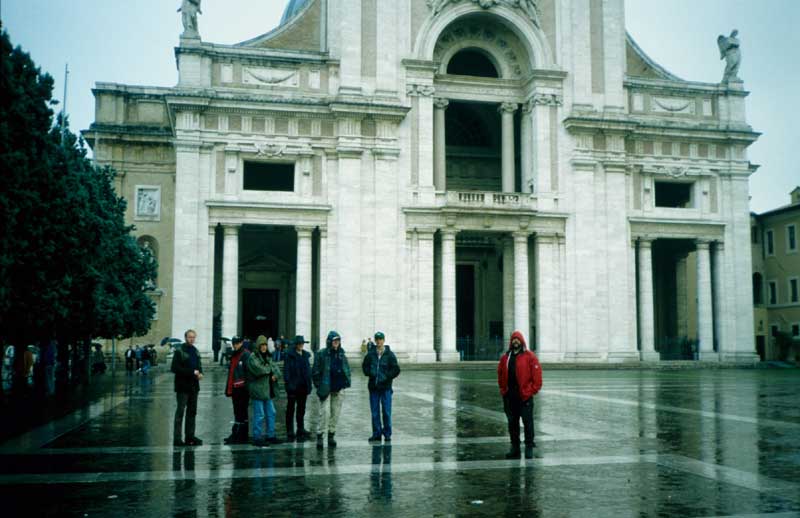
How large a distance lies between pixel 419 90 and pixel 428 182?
483 centimetres

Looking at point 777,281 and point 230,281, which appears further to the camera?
point 777,281

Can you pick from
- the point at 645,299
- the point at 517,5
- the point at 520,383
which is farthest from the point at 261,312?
the point at 520,383

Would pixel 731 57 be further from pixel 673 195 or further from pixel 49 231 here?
pixel 49 231

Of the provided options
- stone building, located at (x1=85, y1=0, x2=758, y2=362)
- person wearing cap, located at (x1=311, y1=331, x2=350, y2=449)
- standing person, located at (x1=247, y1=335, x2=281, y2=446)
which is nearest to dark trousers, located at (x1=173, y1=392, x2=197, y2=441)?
standing person, located at (x1=247, y1=335, x2=281, y2=446)

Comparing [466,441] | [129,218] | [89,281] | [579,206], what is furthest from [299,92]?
[466,441]

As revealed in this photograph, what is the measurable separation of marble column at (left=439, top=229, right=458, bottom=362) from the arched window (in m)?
12.7

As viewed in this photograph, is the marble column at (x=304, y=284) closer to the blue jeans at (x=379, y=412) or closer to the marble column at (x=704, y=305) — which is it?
the marble column at (x=704, y=305)

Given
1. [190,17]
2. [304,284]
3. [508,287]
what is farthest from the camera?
[508,287]

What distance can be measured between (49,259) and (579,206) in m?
30.3

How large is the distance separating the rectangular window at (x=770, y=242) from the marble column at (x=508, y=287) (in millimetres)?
24433

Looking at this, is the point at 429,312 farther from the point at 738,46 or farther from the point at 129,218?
the point at 738,46

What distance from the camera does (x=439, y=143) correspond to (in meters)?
43.1

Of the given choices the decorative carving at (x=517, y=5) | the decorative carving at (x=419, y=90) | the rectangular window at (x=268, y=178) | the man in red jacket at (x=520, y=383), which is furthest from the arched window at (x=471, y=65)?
the man in red jacket at (x=520, y=383)

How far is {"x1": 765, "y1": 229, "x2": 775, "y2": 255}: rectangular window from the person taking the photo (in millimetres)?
56625
